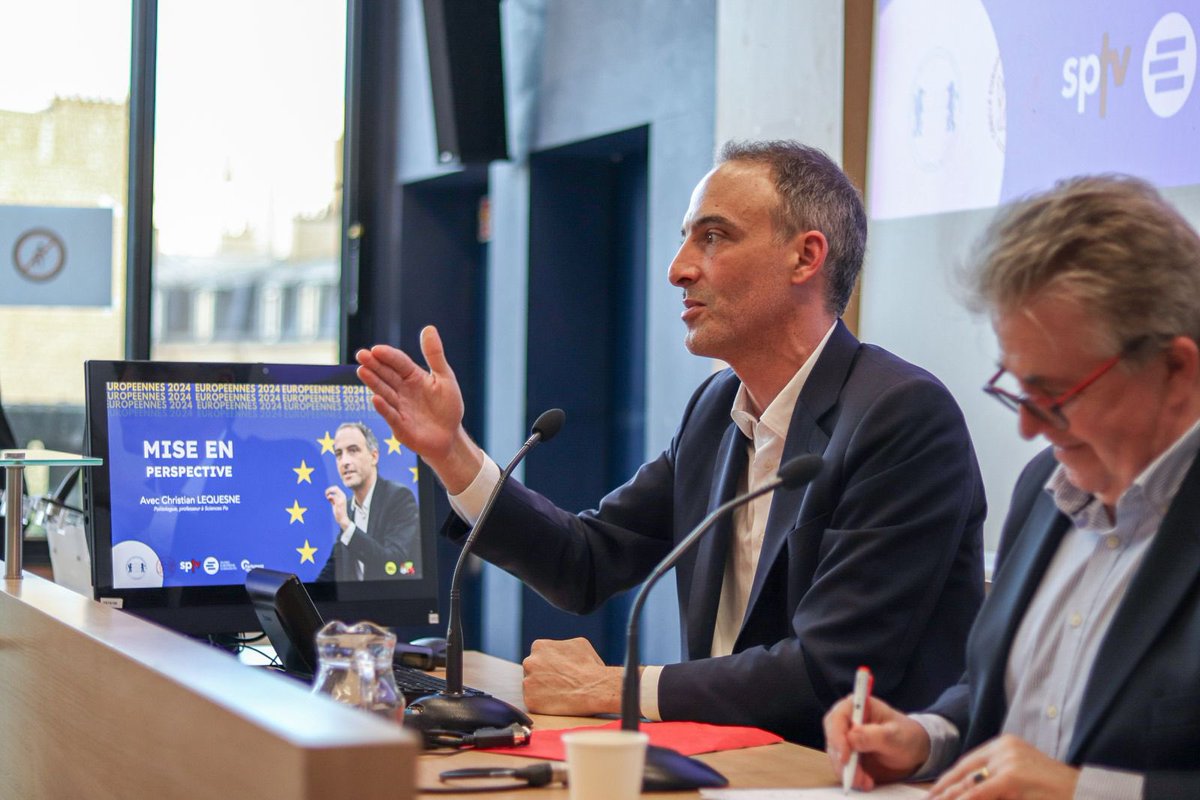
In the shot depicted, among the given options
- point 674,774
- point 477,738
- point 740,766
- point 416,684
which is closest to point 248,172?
point 416,684

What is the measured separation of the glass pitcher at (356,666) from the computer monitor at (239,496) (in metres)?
0.79

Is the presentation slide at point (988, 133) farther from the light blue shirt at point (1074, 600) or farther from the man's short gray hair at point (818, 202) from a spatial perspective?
the light blue shirt at point (1074, 600)

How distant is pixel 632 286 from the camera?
5.02m

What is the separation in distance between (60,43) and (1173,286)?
466 cm

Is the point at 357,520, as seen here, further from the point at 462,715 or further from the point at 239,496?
the point at 462,715

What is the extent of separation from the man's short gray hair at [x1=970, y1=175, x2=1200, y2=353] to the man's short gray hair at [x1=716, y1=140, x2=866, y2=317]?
884mm

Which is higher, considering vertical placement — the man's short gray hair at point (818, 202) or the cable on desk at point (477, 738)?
the man's short gray hair at point (818, 202)

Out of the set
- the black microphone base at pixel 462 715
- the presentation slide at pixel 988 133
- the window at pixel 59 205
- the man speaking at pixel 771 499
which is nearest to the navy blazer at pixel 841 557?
the man speaking at pixel 771 499

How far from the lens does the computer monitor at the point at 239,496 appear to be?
2229mm

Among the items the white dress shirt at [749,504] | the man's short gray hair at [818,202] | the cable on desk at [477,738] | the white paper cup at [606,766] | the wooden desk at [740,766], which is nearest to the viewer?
the white paper cup at [606,766]

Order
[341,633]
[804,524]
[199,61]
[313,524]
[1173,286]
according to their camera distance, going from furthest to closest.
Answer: [199,61]
[313,524]
[804,524]
[341,633]
[1173,286]

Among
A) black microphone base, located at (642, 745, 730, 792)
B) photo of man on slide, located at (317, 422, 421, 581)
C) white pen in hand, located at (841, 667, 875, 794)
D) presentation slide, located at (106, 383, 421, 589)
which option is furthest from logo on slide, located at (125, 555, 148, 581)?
white pen in hand, located at (841, 667, 875, 794)

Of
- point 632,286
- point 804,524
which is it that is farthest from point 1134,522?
point 632,286

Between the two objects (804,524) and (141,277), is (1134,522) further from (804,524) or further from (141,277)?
(141,277)
